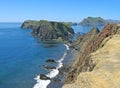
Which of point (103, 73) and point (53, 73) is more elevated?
point (103, 73)

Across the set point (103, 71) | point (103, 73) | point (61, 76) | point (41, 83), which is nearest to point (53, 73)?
point (61, 76)

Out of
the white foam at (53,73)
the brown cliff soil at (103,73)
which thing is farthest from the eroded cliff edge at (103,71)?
the white foam at (53,73)

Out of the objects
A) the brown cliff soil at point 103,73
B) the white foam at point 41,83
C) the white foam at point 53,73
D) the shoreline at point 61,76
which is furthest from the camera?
the white foam at point 53,73

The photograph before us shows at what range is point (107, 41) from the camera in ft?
159

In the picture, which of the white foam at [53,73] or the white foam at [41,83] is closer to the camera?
the white foam at [41,83]

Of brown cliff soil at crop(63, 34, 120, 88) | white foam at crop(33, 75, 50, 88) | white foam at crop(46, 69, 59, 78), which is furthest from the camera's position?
white foam at crop(46, 69, 59, 78)

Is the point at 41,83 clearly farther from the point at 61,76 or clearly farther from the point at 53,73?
the point at 53,73

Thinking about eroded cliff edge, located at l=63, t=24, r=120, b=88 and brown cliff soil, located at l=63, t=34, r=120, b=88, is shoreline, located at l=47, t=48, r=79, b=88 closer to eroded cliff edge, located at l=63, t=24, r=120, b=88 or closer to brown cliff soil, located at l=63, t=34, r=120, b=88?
eroded cliff edge, located at l=63, t=24, r=120, b=88

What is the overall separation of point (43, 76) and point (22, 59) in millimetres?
34120

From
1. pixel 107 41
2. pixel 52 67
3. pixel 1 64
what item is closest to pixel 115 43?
pixel 107 41

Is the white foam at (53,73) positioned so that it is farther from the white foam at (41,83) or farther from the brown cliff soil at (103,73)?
the brown cliff soil at (103,73)

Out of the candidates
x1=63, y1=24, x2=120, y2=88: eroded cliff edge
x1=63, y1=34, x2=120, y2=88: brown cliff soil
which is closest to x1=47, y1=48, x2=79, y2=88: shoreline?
x1=63, y1=24, x2=120, y2=88: eroded cliff edge

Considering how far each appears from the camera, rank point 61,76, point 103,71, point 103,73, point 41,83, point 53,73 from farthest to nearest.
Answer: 1. point 53,73
2. point 61,76
3. point 41,83
4. point 103,71
5. point 103,73

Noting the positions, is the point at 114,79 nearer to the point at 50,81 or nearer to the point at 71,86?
the point at 71,86
